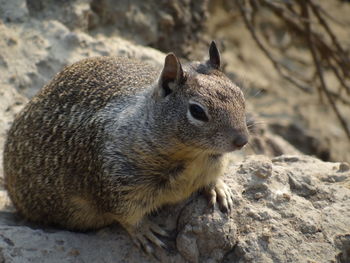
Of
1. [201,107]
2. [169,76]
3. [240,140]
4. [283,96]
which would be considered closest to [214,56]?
[169,76]

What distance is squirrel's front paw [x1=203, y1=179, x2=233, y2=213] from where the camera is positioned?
3299mm

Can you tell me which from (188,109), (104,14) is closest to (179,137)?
(188,109)

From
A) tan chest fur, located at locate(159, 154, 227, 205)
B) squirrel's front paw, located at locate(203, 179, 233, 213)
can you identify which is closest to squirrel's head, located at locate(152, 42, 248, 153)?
tan chest fur, located at locate(159, 154, 227, 205)

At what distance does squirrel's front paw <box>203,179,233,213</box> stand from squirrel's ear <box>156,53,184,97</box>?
621mm

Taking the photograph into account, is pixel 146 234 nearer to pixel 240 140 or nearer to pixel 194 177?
pixel 194 177

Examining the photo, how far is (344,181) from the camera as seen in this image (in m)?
3.69

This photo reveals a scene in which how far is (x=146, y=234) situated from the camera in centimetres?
330

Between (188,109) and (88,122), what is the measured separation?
0.75 meters

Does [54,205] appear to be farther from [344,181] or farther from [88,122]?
[344,181]

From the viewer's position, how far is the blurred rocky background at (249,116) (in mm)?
3221

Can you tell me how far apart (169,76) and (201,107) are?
11.9 inches

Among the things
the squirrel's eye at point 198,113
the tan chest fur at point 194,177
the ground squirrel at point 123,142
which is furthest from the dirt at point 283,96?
the squirrel's eye at point 198,113

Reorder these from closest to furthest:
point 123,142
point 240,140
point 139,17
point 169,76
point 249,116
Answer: point 240,140
point 169,76
point 123,142
point 249,116
point 139,17

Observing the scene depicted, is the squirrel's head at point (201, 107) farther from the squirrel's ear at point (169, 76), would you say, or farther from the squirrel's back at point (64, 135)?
the squirrel's back at point (64, 135)
